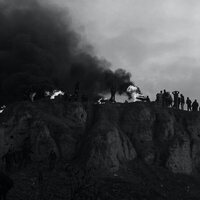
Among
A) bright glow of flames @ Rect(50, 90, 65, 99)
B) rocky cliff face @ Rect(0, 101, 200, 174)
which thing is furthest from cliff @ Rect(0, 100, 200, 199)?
bright glow of flames @ Rect(50, 90, 65, 99)

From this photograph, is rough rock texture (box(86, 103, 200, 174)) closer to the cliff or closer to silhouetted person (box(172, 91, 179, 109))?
the cliff

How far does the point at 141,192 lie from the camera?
234 feet

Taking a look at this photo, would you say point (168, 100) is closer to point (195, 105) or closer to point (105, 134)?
point (195, 105)

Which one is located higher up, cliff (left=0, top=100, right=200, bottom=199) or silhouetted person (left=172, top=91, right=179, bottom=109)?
silhouetted person (left=172, top=91, right=179, bottom=109)

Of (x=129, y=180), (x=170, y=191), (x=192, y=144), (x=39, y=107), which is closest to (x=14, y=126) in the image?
(x=39, y=107)

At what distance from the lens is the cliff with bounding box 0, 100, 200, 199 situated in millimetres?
78375

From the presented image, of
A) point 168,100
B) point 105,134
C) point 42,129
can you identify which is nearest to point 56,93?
point 42,129

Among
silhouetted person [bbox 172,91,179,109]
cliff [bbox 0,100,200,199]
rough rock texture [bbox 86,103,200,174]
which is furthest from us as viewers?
silhouetted person [bbox 172,91,179,109]

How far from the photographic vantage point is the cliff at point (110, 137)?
3086 inches

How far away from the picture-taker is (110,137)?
81.7 m

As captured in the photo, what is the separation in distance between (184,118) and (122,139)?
1531 centimetres

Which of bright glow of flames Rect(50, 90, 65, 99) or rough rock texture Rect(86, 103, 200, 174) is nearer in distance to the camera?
rough rock texture Rect(86, 103, 200, 174)

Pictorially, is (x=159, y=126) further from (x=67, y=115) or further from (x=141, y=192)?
(x=141, y=192)

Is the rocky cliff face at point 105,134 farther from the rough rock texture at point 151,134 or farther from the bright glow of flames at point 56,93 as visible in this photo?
the bright glow of flames at point 56,93
